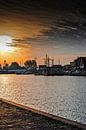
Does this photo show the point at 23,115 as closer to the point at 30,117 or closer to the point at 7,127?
the point at 30,117

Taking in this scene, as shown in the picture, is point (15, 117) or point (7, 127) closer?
point (7, 127)

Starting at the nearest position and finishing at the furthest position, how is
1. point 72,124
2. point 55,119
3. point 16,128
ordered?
point 16,128, point 72,124, point 55,119

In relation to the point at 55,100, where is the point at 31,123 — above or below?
above

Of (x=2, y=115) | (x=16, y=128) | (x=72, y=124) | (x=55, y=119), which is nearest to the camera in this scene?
(x=16, y=128)

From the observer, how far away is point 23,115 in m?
15.8

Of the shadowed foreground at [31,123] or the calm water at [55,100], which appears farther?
the calm water at [55,100]

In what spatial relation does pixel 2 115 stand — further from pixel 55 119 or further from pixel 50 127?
pixel 50 127

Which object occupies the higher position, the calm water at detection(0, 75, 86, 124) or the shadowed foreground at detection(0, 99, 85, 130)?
the shadowed foreground at detection(0, 99, 85, 130)

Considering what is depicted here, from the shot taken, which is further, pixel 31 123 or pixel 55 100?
pixel 55 100

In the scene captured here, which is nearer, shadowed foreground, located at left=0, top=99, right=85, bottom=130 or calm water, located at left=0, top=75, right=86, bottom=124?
shadowed foreground, located at left=0, top=99, right=85, bottom=130

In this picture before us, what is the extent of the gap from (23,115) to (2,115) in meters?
1.13

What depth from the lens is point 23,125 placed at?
1287cm

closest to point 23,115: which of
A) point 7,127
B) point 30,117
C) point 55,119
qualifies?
point 30,117

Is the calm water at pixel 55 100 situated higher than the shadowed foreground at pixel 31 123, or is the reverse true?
the shadowed foreground at pixel 31 123
